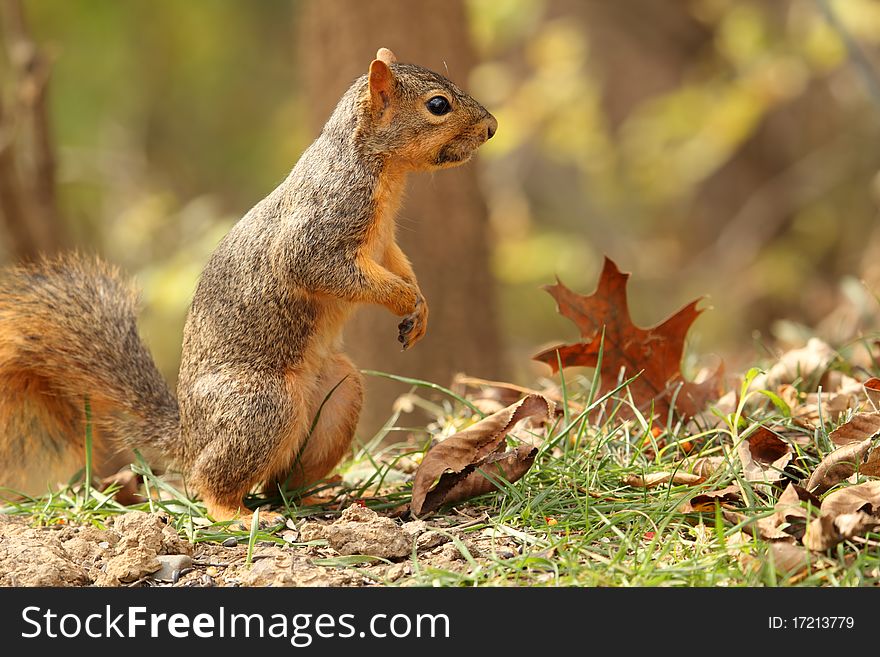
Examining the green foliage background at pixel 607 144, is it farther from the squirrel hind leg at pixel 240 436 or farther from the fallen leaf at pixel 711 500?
the squirrel hind leg at pixel 240 436

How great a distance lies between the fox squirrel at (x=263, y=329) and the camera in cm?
279

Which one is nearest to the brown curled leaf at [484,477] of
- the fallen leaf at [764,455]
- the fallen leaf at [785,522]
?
the fallen leaf at [764,455]

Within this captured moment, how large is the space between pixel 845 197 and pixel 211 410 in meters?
8.06

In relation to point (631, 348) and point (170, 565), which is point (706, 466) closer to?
point (631, 348)

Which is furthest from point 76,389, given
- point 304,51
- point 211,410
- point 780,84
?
point 780,84

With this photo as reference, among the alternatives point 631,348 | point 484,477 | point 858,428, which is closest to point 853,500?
point 858,428

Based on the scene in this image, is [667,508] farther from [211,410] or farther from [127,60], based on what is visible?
[127,60]

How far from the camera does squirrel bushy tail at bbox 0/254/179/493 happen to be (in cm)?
300

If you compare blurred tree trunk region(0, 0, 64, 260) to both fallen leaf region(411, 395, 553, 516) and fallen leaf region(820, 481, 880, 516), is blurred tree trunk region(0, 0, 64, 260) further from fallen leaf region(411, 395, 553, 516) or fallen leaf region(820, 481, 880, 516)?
fallen leaf region(820, 481, 880, 516)

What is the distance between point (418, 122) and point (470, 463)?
3.15 ft

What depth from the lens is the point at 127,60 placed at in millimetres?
12227

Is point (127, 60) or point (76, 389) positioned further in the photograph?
point (127, 60)

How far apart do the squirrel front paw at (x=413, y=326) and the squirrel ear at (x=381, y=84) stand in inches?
21.8

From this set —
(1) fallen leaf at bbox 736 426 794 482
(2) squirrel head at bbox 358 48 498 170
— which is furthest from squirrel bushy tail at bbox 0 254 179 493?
(1) fallen leaf at bbox 736 426 794 482
